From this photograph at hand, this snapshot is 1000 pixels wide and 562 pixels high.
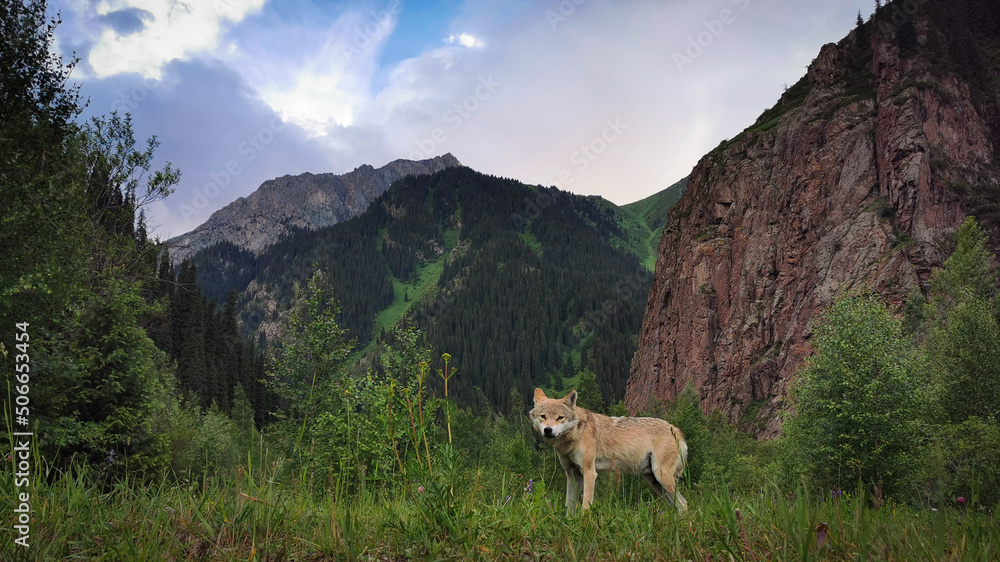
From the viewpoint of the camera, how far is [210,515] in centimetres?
298

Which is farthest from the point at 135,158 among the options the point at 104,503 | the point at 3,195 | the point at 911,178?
the point at 911,178

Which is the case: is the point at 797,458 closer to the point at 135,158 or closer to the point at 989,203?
the point at 135,158

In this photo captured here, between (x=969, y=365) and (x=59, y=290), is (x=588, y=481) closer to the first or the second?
(x=59, y=290)

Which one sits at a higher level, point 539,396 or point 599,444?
point 539,396

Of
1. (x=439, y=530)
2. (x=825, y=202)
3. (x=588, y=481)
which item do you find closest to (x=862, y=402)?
(x=588, y=481)

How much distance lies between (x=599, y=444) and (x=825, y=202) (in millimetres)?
85418

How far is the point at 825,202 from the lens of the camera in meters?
74.9

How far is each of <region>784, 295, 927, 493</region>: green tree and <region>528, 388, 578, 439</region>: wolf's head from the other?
16731 mm

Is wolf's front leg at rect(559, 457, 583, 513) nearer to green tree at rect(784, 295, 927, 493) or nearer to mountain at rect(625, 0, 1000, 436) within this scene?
green tree at rect(784, 295, 927, 493)

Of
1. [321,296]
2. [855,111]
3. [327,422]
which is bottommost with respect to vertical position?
[327,422]

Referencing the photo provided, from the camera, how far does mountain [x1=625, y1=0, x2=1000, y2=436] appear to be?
208ft

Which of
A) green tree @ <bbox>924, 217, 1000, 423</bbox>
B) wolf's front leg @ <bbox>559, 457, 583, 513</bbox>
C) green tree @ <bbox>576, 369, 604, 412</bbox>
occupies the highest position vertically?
wolf's front leg @ <bbox>559, 457, 583, 513</bbox>


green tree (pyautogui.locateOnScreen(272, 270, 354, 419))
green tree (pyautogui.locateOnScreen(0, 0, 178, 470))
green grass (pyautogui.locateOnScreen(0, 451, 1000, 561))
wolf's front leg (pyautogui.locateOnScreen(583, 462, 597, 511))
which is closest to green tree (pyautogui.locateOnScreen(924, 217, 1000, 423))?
wolf's front leg (pyautogui.locateOnScreen(583, 462, 597, 511))

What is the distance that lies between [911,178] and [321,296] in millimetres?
78114
